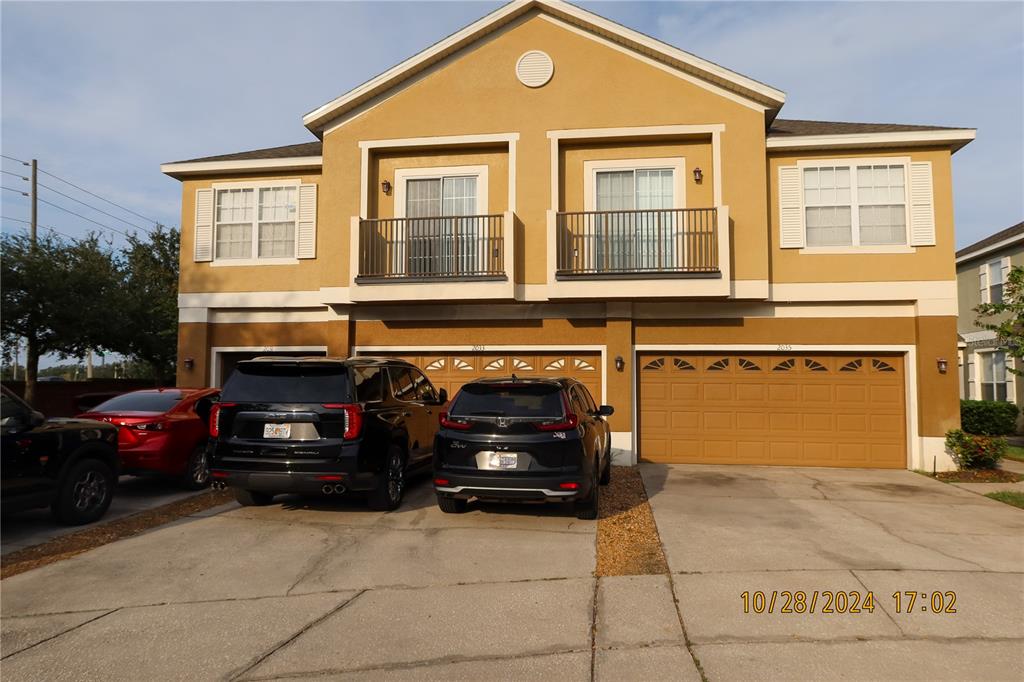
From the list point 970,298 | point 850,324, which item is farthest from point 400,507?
point 970,298

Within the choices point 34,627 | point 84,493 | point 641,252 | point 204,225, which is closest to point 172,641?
point 34,627

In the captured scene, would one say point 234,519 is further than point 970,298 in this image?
No

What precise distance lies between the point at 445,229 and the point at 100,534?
798 cm

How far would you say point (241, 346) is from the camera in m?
14.0

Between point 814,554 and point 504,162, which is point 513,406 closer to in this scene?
point 814,554

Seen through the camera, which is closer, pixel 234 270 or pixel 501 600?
pixel 501 600

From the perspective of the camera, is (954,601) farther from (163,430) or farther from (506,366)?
(163,430)

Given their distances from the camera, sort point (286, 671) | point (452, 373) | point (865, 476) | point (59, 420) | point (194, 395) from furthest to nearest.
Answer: point (452, 373) < point (865, 476) < point (194, 395) < point (59, 420) < point (286, 671)

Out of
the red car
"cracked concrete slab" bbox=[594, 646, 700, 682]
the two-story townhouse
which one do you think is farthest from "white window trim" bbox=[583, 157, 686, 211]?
"cracked concrete slab" bbox=[594, 646, 700, 682]

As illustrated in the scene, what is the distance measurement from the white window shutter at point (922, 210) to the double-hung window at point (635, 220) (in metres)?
4.56

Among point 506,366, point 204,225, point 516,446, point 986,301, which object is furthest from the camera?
point 986,301

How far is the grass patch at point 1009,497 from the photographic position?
9.12 metres

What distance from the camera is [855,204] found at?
40.5 ft

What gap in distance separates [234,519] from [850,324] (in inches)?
450
